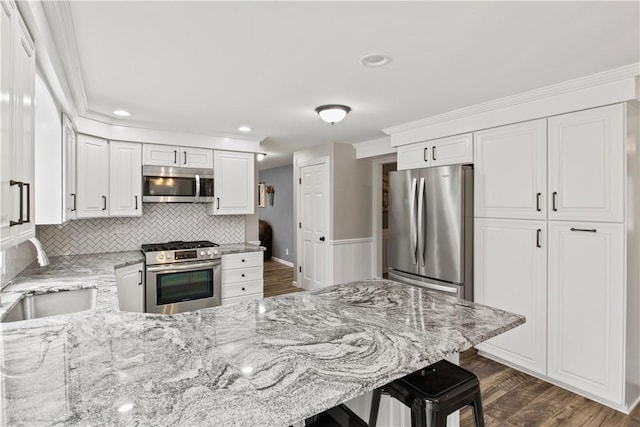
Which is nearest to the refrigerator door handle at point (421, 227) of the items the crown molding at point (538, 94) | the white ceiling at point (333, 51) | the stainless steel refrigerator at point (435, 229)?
the stainless steel refrigerator at point (435, 229)

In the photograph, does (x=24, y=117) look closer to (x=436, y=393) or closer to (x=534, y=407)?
(x=436, y=393)

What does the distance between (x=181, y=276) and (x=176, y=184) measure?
108cm

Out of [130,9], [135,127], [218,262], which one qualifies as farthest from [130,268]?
[130,9]

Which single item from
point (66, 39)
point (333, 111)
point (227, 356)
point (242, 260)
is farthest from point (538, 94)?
point (242, 260)

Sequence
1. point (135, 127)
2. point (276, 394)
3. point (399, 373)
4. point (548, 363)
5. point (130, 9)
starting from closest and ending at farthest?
1. point (276, 394)
2. point (399, 373)
3. point (130, 9)
4. point (548, 363)
5. point (135, 127)

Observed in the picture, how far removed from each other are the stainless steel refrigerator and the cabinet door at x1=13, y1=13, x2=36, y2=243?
3.03 meters


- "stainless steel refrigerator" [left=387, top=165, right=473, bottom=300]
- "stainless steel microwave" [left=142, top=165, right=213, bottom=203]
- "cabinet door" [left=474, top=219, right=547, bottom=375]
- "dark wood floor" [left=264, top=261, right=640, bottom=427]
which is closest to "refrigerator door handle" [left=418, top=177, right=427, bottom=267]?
"stainless steel refrigerator" [left=387, top=165, right=473, bottom=300]

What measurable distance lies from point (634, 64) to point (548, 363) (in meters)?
2.25

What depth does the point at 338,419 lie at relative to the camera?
133 centimetres

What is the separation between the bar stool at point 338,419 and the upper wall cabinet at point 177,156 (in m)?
3.46

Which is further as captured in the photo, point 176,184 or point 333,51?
point 176,184

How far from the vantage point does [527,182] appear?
2875mm

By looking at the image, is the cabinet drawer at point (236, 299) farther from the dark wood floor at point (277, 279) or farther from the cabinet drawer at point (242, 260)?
the dark wood floor at point (277, 279)

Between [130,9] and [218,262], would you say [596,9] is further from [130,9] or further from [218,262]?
[218,262]
